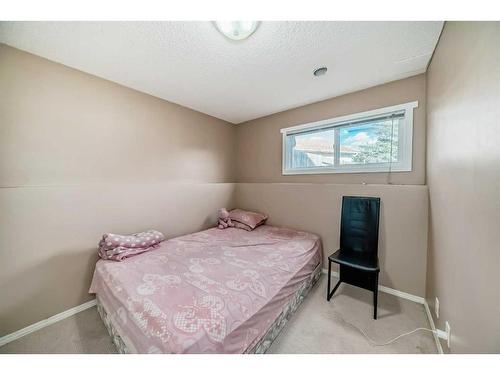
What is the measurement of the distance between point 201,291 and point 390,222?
2.08 m

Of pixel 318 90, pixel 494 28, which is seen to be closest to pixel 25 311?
pixel 494 28

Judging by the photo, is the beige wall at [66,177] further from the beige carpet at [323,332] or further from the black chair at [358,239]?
the black chair at [358,239]

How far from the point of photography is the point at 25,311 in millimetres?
1515

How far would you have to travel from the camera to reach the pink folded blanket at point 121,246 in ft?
5.55

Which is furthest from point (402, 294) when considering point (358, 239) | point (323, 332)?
point (323, 332)

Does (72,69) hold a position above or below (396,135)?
above

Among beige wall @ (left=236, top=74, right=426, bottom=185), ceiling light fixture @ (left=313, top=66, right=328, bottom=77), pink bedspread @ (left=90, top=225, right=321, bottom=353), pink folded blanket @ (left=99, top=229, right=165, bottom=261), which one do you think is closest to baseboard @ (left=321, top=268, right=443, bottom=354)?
pink bedspread @ (left=90, top=225, right=321, bottom=353)

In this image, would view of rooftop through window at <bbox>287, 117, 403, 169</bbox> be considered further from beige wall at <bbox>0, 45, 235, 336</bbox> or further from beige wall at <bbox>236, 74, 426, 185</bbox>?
beige wall at <bbox>0, 45, 235, 336</bbox>

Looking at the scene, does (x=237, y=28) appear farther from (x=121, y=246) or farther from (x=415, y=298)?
(x=415, y=298)

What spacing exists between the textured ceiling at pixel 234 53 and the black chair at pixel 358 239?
1427mm

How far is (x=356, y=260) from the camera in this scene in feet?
5.97

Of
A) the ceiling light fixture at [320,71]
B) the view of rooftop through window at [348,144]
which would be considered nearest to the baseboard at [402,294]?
the view of rooftop through window at [348,144]
